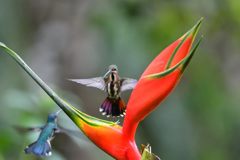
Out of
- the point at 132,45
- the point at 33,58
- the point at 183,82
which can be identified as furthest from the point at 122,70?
the point at 33,58

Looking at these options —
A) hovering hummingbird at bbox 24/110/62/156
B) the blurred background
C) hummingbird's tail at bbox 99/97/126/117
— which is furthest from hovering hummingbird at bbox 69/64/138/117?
the blurred background

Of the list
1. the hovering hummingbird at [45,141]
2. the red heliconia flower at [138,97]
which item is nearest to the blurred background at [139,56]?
the hovering hummingbird at [45,141]

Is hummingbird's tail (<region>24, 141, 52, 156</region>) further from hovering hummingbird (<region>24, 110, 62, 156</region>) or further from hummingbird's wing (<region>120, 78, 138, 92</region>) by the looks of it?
hummingbird's wing (<region>120, 78, 138, 92</region>)

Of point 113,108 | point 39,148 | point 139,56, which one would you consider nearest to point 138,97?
point 113,108

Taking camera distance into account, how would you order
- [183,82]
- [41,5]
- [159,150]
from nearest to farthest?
1. [159,150]
2. [183,82]
3. [41,5]

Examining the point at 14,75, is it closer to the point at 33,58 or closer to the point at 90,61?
the point at 33,58

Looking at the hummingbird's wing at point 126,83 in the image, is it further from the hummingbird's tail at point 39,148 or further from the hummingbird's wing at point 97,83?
the hummingbird's tail at point 39,148
